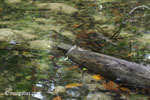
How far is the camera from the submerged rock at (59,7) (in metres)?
4.86

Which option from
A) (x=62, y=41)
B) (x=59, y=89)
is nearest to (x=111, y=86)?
(x=59, y=89)

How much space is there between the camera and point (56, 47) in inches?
132

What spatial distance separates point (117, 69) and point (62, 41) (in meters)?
1.31

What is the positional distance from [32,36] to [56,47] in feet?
1.78

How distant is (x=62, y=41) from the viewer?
11.7 ft

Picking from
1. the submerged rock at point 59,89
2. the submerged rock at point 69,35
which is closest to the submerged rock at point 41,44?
the submerged rock at point 69,35

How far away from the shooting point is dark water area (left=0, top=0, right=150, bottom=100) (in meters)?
2.46

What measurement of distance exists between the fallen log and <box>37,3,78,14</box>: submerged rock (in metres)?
2.21

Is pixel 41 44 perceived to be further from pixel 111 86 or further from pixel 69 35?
pixel 111 86

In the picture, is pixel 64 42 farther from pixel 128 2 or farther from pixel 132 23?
pixel 128 2

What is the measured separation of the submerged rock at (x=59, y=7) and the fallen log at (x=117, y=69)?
7.25 feet

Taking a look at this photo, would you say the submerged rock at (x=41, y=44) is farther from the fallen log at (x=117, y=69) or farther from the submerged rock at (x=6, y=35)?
the fallen log at (x=117, y=69)

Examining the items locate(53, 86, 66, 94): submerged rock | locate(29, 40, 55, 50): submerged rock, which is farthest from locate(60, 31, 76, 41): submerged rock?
locate(53, 86, 66, 94): submerged rock

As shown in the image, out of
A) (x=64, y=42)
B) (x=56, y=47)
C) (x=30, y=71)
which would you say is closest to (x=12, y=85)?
(x=30, y=71)
